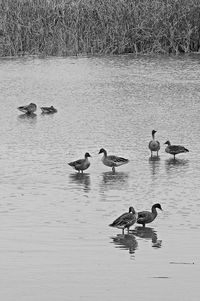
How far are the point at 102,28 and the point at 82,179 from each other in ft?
57.1

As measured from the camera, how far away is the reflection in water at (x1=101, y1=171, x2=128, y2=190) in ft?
52.9

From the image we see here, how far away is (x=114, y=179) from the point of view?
16.7 meters

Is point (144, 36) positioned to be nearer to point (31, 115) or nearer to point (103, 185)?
point (31, 115)

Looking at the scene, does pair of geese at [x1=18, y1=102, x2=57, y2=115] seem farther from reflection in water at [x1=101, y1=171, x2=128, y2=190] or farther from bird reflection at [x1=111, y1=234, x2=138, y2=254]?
bird reflection at [x1=111, y1=234, x2=138, y2=254]

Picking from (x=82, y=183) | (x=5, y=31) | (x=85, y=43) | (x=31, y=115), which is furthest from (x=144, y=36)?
(x=82, y=183)

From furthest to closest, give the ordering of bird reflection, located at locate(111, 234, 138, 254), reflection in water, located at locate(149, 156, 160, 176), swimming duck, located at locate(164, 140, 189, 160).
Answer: swimming duck, located at locate(164, 140, 189, 160), reflection in water, located at locate(149, 156, 160, 176), bird reflection, located at locate(111, 234, 138, 254)

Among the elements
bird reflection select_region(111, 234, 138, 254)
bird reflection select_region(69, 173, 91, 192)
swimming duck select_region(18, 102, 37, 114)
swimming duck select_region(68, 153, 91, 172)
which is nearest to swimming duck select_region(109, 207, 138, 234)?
bird reflection select_region(111, 234, 138, 254)

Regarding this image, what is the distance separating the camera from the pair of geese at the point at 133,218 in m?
12.8

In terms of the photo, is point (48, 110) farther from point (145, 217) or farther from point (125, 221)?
point (125, 221)

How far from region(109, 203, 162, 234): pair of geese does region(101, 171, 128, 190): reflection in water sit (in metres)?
2.55

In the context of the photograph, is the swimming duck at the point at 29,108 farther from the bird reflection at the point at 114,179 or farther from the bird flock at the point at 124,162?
the bird reflection at the point at 114,179

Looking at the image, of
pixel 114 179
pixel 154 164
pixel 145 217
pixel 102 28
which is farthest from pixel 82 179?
pixel 102 28

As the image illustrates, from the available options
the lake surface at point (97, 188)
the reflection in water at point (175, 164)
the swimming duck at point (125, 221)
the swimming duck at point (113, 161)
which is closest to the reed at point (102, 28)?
the lake surface at point (97, 188)

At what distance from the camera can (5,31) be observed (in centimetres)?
3325
